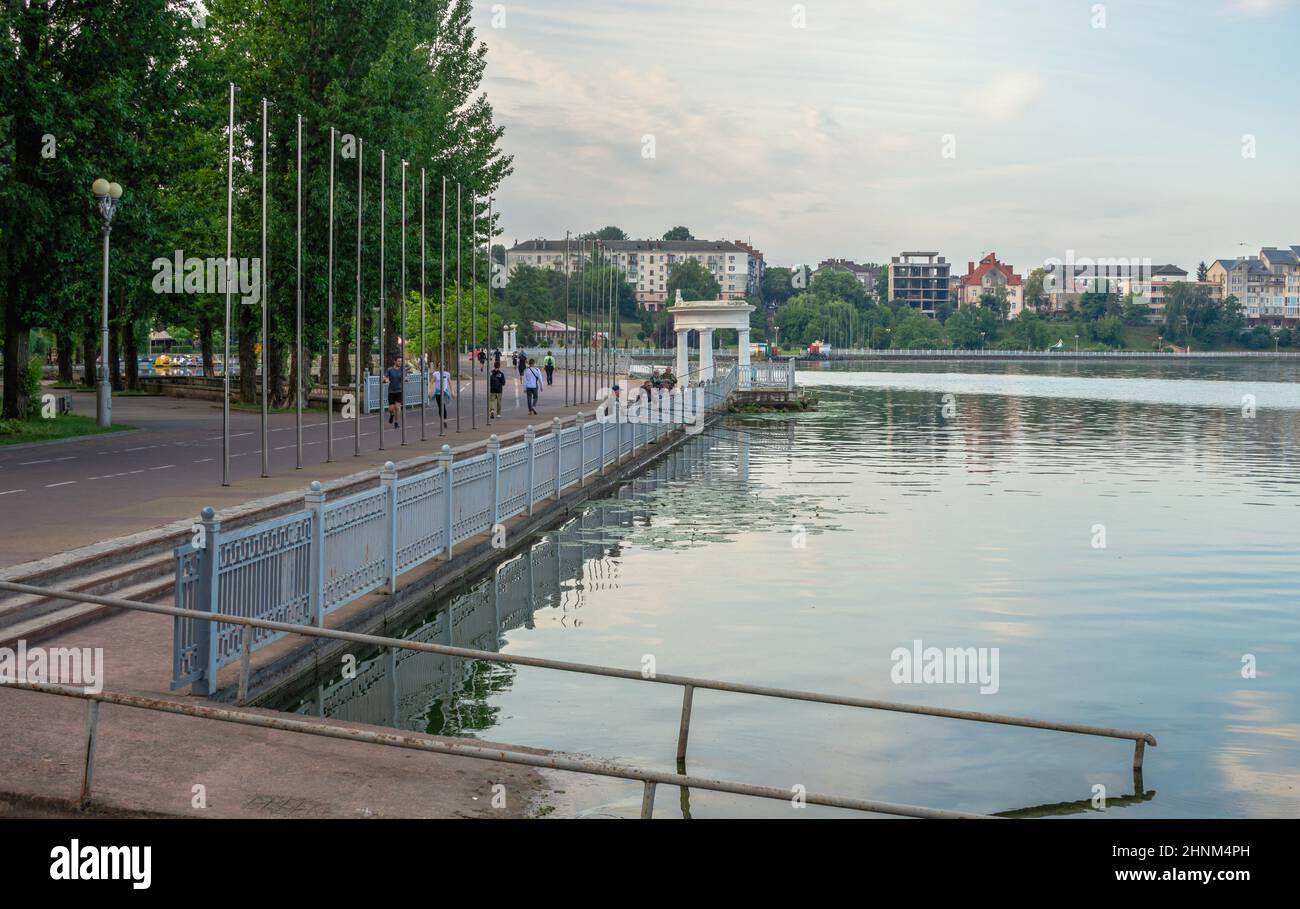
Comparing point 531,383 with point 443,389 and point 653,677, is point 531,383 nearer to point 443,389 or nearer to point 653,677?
point 443,389

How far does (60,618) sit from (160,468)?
616 inches

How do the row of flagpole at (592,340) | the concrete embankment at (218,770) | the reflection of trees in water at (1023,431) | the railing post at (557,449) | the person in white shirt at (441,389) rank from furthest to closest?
the row of flagpole at (592,340) < the reflection of trees in water at (1023,431) < the person in white shirt at (441,389) < the railing post at (557,449) < the concrete embankment at (218,770)

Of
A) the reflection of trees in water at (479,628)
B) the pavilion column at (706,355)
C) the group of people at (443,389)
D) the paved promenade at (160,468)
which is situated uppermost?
the pavilion column at (706,355)

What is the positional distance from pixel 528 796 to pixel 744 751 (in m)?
2.81

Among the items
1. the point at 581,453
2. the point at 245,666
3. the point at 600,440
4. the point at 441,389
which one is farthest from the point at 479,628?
the point at 441,389

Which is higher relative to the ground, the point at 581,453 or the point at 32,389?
the point at 32,389

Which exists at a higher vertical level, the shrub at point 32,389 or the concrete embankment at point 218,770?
the shrub at point 32,389

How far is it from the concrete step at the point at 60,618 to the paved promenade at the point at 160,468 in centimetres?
142

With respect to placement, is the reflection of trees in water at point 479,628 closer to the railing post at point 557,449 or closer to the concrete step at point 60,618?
the railing post at point 557,449

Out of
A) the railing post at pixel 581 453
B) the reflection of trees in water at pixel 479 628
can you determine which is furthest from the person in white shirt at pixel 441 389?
the reflection of trees in water at pixel 479 628

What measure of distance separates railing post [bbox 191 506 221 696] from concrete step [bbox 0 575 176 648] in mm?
1379

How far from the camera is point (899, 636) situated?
1631 centimetres

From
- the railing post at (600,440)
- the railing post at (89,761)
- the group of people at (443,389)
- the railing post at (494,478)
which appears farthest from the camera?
the group of people at (443,389)

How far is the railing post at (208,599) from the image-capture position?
35.3 feet
